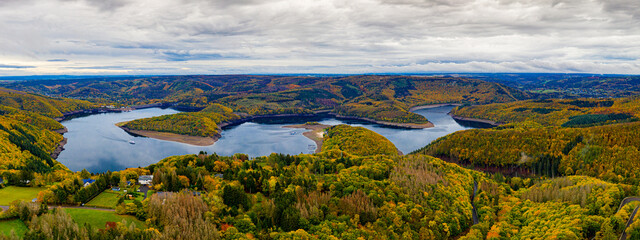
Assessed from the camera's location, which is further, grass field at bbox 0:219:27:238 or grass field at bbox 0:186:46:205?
grass field at bbox 0:186:46:205

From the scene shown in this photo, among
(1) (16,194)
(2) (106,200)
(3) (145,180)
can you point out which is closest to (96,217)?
(2) (106,200)

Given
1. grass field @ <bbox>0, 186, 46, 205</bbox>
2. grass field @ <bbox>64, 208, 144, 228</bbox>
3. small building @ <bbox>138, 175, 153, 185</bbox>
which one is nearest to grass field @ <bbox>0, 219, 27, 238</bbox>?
grass field @ <bbox>64, 208, 144, 228</bbox>

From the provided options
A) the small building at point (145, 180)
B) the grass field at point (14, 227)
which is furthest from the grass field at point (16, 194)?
the small building at point (145, 180)

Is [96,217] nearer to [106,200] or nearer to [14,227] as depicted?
[106,200]

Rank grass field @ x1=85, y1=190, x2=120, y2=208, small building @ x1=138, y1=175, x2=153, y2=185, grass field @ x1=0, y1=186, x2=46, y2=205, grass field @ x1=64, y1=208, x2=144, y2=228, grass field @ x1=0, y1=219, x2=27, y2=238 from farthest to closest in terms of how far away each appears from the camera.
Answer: small building @ x1=138, y1=175, x2=153, y2=185 → grass field @ x1=0, y1=186, x2=46, y2=205 → grass field @ x1=85, y1=190, x2=120, y2=208 → grass field @ x1=64, y1=208, x2=144, y2=228 → grass field @ x1=0, y1=219, x2=27, y2=238

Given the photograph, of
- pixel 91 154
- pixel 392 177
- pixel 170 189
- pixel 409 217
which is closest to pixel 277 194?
pixel 170 189

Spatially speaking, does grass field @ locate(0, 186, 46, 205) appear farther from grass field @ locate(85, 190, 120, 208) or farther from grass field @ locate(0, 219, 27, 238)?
grass field @ locate(0, 219, 27, 238)
